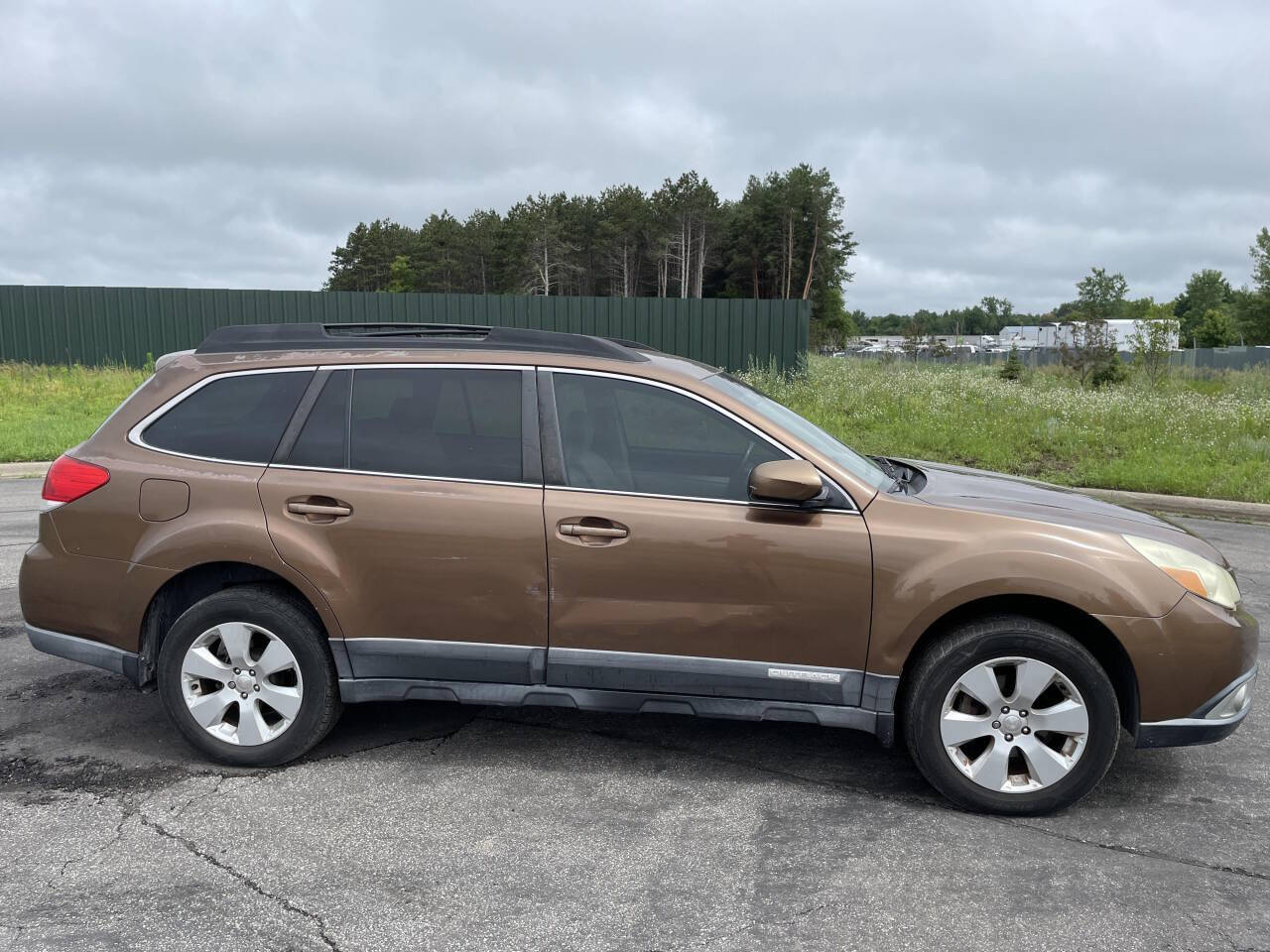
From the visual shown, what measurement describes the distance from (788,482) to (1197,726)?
1775 millimetres

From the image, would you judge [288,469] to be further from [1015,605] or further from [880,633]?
[1015,605]

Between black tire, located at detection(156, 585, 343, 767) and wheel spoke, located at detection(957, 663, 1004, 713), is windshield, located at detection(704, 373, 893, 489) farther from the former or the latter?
black tire, located at detection(156, 585, 343, 767)

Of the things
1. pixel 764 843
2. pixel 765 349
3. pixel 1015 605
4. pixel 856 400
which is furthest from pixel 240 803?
pixel 765 349

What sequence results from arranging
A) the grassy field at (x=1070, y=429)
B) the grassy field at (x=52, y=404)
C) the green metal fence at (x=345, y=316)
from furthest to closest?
the green metal fence at (x=345, y=316) < the grassy field at (x=52, y=404) < the grassy field at (x=1070, y=429)

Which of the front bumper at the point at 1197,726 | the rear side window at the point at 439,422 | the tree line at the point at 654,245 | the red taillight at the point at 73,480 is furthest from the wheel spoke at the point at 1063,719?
the tree line at the point at 654,245

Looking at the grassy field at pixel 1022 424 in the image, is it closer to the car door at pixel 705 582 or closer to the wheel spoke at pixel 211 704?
the car door at pixel 705 582

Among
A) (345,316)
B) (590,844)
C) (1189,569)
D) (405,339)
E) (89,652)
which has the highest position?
(345,316)

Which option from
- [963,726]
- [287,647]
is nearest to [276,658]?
[287,647]

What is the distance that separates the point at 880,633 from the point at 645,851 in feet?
3.85

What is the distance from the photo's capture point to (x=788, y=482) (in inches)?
147

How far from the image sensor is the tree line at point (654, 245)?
73875 millimetres

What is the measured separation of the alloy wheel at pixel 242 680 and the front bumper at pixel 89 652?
1.01 ft

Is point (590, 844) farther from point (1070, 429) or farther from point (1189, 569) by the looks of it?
point (1070, 429)

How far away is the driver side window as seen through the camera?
3.98 meters
